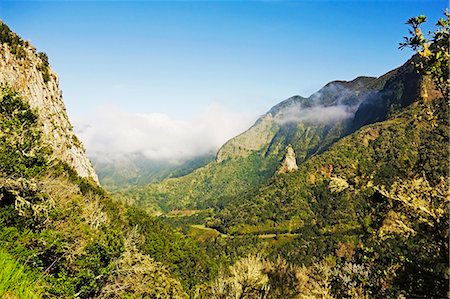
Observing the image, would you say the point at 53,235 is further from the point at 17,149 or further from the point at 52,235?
the point at 17,149

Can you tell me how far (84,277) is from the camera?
20.8m

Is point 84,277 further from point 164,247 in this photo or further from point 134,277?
point 164,247

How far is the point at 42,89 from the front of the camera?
2913 inches

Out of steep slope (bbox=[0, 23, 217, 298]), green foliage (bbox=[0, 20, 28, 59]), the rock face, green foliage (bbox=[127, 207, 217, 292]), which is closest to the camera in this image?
steep slope (bbox=[0, 23, 217, 298])

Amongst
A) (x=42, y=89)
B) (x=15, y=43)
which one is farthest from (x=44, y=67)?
(x=15, y=43)

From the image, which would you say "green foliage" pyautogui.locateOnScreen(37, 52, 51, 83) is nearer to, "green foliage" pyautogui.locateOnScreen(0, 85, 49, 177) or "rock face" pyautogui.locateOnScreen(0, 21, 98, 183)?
"rock face" pyautogui.locateOnScreen(0, 21, 98, 183)

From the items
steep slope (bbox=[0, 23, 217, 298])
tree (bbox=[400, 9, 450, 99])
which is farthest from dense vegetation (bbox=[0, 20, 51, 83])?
tree (bbox=[400, 9, 450, 99])

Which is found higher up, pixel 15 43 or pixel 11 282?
pixel 15 43

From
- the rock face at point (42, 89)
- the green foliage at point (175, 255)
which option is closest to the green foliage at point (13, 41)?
the rock face at point (42, 89)

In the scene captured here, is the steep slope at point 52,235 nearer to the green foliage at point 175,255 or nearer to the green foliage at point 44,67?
the green foliage at point 175,255

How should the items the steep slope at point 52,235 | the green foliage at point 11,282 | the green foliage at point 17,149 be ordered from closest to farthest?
the green foliage at point 11,282 < the steep slope at point 52,235 < the green foliage at point 17,149

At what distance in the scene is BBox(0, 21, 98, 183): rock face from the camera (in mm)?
60625

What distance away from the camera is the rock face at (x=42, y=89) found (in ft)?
199

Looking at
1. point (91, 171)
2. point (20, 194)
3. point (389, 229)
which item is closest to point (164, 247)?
point (91, 171)
